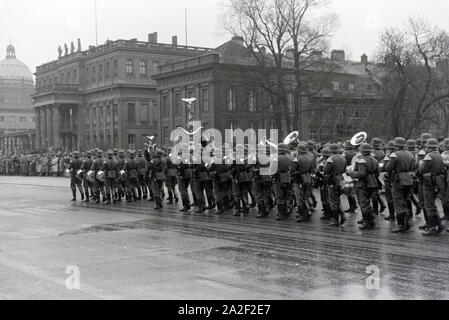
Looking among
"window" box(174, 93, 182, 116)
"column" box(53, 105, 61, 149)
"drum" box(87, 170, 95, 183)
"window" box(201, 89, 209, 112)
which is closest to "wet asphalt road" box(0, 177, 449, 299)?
"drum" box(87, 170, 95, 183)

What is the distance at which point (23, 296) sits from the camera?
7.80 meters

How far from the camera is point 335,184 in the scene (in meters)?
13.9

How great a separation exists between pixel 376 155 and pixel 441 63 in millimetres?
29464

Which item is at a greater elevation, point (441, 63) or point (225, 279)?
point (441, 63)

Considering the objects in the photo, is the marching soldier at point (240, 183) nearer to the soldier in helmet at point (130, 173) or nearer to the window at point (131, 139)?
the soldier in helmet at point (130, 173)

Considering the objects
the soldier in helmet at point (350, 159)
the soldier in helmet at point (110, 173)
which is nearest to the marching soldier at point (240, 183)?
the soldier in helmet at point (350, 159)

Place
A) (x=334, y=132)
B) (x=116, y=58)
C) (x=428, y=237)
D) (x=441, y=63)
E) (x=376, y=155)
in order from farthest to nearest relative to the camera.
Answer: (x=116, y=58)
(x=334, y=132)
(x=441, y=63)
(x=376, y=155)
(x=428, y=237)

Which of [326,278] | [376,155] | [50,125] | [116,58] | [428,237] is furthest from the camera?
[50,125]

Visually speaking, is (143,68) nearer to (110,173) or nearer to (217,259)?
(110,173)

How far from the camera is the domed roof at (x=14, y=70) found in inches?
5330

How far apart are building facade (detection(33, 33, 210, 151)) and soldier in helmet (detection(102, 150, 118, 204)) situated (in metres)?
49.9

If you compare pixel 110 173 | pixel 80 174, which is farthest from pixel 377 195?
pixel 80 174
